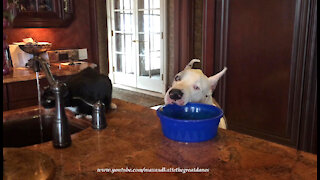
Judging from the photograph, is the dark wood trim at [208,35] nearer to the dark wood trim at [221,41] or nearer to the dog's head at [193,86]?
the dark wood trim at [221,41]

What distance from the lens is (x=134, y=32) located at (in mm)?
5961

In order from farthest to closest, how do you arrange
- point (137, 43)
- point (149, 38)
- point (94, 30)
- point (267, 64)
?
point (137, 43)
point (149, 38)
point (94, 30)
point (267, 64)

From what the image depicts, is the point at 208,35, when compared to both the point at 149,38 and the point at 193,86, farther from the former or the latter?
the point at 149,38

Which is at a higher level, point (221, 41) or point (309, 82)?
point (221, 41)

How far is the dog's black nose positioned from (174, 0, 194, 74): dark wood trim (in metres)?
3.69

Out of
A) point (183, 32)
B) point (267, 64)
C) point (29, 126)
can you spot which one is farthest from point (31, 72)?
point (183, 32)

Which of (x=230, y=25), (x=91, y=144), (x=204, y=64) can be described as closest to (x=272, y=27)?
(x=230, y=25)

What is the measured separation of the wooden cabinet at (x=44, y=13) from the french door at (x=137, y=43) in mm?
2620

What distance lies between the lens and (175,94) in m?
1.29

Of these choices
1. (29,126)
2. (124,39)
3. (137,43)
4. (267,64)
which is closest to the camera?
(29,126)

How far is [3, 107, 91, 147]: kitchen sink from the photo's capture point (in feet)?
4.85

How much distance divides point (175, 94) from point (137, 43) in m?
4.78

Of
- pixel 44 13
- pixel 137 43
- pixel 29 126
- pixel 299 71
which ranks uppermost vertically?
pixel 44 13

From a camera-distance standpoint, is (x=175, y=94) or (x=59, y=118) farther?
(x=175, y=94)
